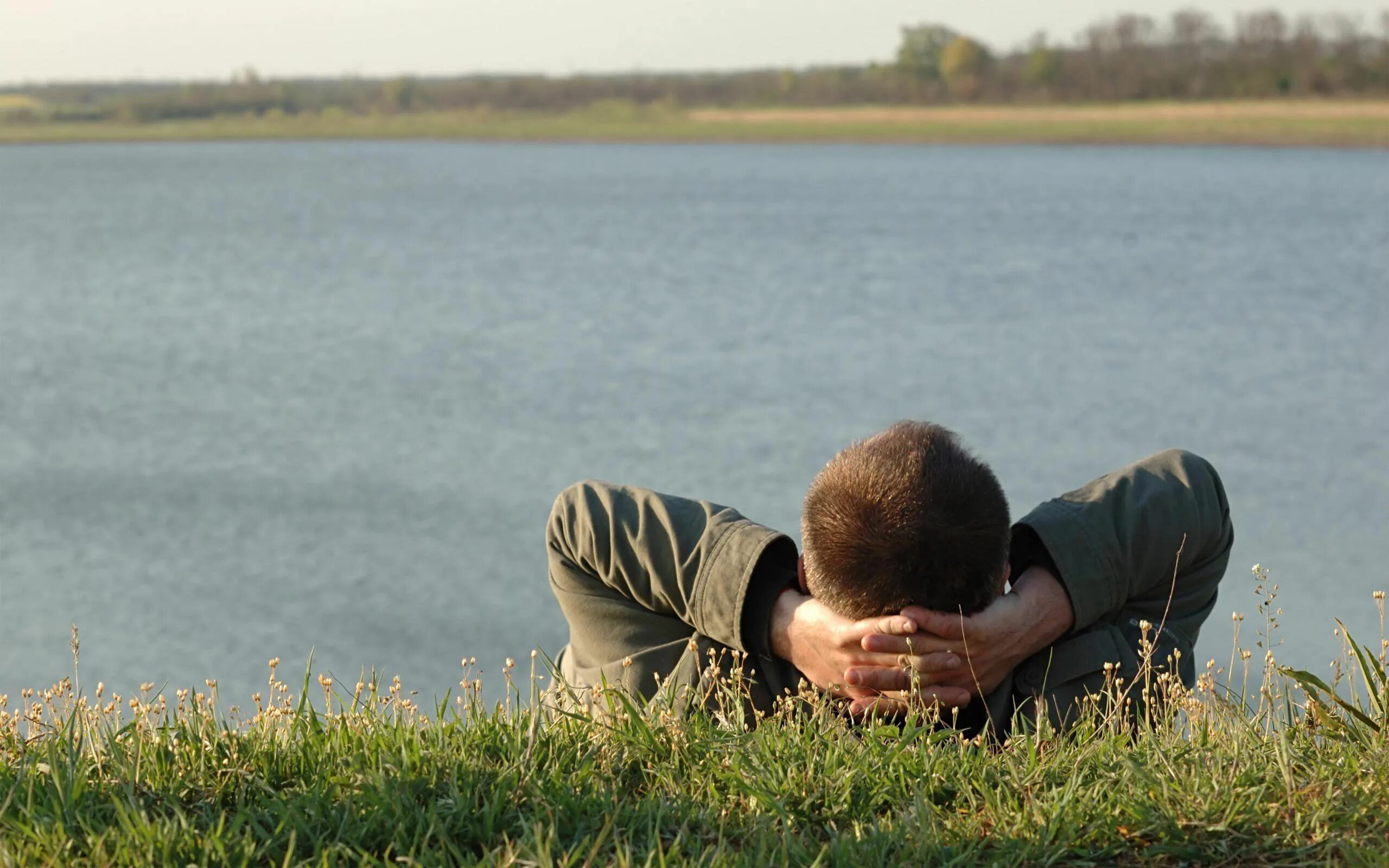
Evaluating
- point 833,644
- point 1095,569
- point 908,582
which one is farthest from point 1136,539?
point 833,644

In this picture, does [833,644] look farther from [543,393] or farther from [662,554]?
[543,393]

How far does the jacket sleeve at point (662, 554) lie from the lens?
9.51 feet

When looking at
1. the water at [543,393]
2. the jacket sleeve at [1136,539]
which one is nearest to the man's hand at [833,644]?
the jacket sleeve at [1136,539]

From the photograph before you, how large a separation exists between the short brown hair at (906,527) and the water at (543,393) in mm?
8621

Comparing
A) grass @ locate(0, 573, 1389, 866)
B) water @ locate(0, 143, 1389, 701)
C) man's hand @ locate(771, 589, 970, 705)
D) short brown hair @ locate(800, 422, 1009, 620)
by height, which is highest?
short brown hair @ locate(800, 422, 1009, 620)

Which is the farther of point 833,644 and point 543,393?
point 543,393

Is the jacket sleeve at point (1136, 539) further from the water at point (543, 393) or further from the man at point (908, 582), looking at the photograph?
the water at point (543, 393)

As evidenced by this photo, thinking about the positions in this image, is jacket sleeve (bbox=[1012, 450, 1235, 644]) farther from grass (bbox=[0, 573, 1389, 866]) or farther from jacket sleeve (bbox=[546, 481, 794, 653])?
jacket sleeve (bbox=[546, 481, 794, 653])

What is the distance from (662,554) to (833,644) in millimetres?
421

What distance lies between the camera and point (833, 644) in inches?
110

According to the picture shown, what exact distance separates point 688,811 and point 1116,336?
86.5 ft

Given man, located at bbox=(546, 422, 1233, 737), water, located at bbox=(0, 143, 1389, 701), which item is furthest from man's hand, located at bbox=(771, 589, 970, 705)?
water, located at bbox=(0, 143, 1389, 701)

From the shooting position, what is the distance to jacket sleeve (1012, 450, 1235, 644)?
9.53 feet

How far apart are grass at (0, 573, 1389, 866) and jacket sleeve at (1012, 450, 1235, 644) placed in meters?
0.20
